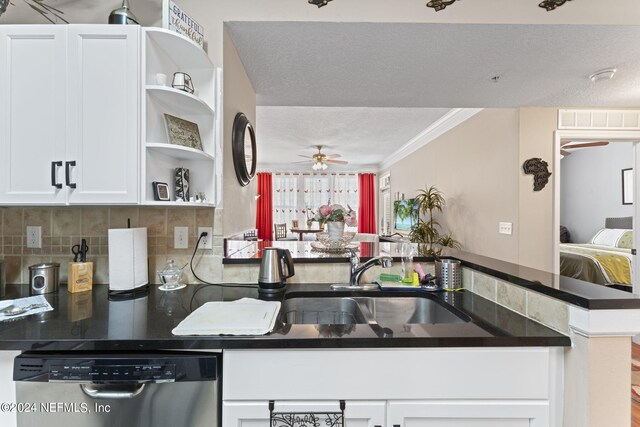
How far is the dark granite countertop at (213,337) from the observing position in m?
0.85

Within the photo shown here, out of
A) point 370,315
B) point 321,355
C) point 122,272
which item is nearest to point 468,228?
point 370,315

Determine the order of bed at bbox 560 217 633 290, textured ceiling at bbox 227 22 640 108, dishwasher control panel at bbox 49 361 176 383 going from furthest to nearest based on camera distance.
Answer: bed at bbox 560 217 633 290, textured ceiling at bbox 227 22 640 108, dishwasher control panel at bbox 49 361 176 383

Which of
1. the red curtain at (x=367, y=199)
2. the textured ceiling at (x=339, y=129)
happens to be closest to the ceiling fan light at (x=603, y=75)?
the textured ceiling at (x=339, y=129)

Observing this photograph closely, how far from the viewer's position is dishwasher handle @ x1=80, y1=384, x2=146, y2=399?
0.85 meters

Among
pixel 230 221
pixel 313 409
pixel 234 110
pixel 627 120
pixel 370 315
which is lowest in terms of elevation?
pixel 313 409

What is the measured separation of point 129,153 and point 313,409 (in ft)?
3.84

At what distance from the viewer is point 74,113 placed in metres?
1.19

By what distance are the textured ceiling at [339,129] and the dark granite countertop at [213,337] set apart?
9.91ft

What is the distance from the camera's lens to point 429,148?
4.71 meters

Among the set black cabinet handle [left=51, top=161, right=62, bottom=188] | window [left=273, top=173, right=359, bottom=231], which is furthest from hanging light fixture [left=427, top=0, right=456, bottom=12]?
window [left=273, top=173, right=359, bottom=231]

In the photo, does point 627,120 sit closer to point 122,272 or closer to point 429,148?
point 429,148

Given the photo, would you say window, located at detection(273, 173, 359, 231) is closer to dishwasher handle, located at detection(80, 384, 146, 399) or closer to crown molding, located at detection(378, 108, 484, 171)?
crown molding, located at detection(378, 108, 484, 171)

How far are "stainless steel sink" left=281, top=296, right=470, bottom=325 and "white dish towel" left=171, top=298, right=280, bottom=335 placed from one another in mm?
235

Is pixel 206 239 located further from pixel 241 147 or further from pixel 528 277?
pixel 528 277
